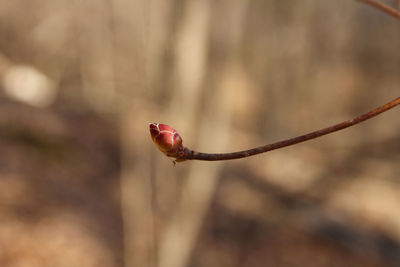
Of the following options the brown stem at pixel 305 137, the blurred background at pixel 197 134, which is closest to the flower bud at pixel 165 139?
the brown stem at pixel 305 137

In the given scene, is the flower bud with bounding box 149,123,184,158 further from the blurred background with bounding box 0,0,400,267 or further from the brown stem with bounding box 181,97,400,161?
the blurred background with bounding box 0,0,400,267

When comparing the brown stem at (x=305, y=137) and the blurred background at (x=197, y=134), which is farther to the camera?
the blurred background at (x=197, y=134)

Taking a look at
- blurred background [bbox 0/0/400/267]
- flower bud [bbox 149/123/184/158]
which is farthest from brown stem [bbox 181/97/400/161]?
blurred background [bbox 0/0/400/267]

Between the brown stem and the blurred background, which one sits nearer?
the brown stem

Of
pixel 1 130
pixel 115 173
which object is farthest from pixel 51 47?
pixel 115 173

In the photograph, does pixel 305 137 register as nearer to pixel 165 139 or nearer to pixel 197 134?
pixel 165 139

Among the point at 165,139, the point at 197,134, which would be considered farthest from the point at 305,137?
the point at 197,134

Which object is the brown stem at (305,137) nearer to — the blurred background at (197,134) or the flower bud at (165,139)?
the flower bud at (165,139)

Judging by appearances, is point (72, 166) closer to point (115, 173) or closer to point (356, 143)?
point (115, 173)
